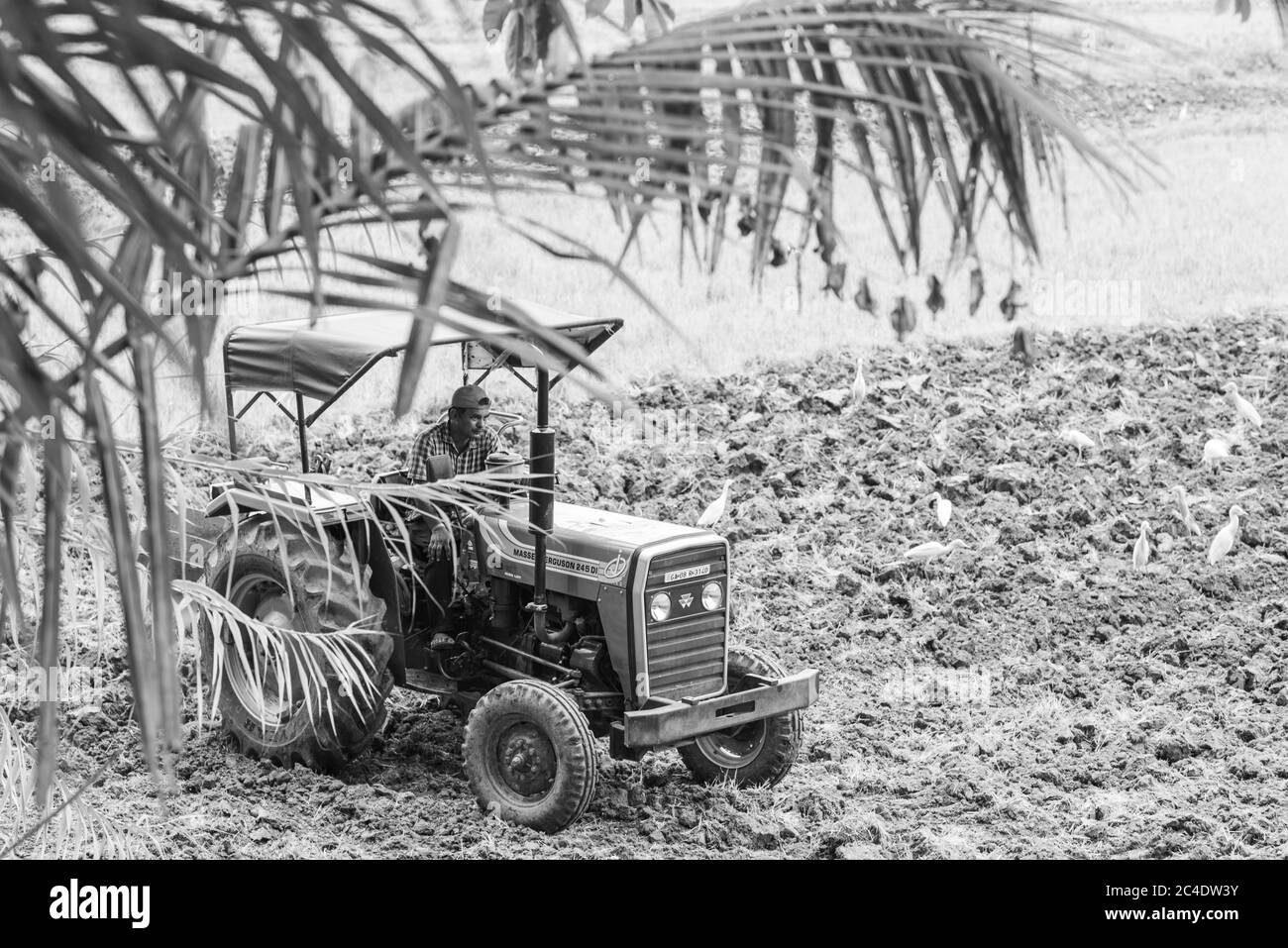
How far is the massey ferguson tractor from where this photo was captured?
6109 millimetres

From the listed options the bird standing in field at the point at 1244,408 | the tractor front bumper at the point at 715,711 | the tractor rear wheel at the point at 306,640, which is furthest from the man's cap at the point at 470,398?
the bird standing in field at the point at 1244,408

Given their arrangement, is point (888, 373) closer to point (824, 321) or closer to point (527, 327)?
point (824, 321)

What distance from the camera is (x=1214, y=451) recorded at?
1123cm

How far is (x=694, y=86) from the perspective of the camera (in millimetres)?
989

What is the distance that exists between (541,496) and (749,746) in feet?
4.65

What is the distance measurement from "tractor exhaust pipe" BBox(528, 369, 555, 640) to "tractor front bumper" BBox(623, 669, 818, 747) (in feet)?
1.97

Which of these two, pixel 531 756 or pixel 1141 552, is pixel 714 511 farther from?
pixel 531 756

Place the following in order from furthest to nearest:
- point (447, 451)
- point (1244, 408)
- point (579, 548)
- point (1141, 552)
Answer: point (1244, 408) < point (1141, 552) < point (447, 451) < point (579, 548)

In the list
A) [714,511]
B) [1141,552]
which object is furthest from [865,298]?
[1141,552]

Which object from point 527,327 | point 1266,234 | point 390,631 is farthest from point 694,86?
point 1266,234

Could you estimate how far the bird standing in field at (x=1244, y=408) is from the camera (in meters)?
11.5

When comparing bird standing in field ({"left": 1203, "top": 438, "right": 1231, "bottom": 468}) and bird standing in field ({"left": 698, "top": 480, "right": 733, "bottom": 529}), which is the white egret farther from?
bird standing in field ({"left": 1203, "top": 438, "right": 1231, "bottom": 468})

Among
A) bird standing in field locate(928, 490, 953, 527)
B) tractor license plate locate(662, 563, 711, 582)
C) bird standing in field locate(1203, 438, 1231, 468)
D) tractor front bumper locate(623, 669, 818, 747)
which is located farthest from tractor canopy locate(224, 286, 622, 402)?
bird standing in field locate(1203, 438, 1231, 468)

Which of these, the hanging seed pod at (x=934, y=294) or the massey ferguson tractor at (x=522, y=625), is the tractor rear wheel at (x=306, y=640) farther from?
the hanging seed pod at (x=934, y=294)
